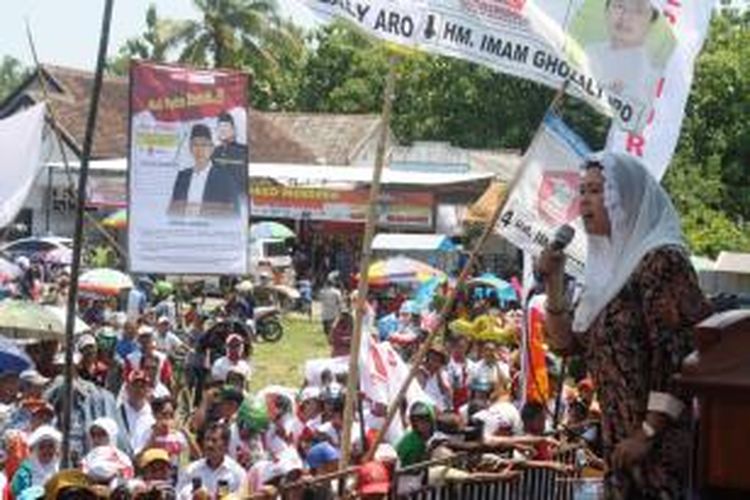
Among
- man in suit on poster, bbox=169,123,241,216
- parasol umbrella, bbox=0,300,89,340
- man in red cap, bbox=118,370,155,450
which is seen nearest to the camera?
man in suit on poster, bbox=169,123,241,216

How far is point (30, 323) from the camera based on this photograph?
12680mm

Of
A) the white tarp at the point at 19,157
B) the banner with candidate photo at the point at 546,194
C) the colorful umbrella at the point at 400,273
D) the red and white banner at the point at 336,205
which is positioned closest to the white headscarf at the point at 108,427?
the white tarp at the point at 19,157

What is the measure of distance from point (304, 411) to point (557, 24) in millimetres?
4417

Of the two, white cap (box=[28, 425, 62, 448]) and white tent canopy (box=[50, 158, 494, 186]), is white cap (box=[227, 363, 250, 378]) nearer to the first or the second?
white cap (box=[28, 425, 62, 448])

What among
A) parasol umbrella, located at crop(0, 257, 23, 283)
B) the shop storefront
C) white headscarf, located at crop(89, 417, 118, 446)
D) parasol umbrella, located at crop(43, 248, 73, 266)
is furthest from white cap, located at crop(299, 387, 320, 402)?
the shop storefront

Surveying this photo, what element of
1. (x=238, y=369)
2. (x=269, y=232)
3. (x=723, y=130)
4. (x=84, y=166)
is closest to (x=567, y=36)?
(x=84, y=166)

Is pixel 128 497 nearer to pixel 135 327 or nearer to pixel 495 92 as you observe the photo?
pixel 135 327

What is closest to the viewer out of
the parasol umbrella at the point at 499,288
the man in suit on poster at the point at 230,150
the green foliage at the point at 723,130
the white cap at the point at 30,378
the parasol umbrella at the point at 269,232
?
the man in suit on poster at the point at 230,150

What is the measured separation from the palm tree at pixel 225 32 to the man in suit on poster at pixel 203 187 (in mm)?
48476

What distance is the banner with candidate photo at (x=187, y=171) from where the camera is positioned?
8273 mm

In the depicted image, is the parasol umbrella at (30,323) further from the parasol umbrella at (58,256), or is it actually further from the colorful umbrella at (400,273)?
the parasol umbrella at (58,256)

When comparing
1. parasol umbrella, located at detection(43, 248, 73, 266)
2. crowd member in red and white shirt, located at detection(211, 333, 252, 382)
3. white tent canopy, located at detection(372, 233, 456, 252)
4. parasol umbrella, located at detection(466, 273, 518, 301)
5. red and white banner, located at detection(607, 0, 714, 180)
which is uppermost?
red and white banner, located at detection(607, 0, 714, 180)

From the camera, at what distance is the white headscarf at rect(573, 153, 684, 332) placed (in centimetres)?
375

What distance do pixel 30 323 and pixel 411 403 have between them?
15.5 feet
